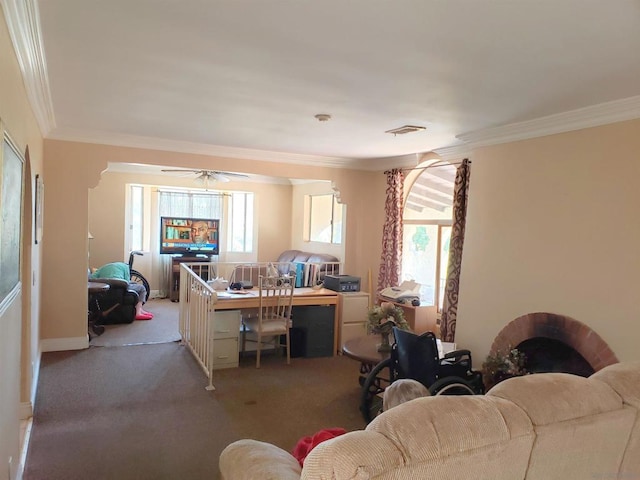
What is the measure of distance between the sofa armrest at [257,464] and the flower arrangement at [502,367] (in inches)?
91.1

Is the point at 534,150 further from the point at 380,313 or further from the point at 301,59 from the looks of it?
the point at 301,59

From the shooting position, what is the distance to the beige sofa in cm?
101

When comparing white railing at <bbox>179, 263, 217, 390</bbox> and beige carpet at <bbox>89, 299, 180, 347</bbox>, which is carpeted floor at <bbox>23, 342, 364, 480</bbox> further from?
beige carpet at <bbox>89, 299, 180, 347</bbox>

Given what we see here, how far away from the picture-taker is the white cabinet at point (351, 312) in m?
5.12

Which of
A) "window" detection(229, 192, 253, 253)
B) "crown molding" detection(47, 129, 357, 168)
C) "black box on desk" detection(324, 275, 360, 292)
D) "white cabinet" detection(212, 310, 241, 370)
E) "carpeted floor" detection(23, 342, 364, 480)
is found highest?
"crown molding" detection(47, 129, 357, 168)

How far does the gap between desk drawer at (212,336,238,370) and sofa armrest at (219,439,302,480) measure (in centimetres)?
279

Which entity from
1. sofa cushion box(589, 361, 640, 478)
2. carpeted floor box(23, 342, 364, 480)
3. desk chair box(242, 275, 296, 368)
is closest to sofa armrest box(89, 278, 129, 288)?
carpeted floor box(23, 342, 364, 480)

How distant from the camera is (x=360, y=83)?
269 centimetres

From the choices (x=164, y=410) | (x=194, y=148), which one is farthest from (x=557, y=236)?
(x=194, y=148)

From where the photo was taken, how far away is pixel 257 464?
1499 mm

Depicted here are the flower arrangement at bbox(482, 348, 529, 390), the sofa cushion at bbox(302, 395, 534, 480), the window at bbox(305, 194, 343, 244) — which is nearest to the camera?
the sofa cushion at bbox(302, 395, 534, 480)

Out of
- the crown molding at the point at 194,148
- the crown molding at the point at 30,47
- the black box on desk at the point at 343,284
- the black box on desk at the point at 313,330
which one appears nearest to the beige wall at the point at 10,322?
the crown molding at the point at 30,47

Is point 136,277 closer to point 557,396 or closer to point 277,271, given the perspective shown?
point 277,271

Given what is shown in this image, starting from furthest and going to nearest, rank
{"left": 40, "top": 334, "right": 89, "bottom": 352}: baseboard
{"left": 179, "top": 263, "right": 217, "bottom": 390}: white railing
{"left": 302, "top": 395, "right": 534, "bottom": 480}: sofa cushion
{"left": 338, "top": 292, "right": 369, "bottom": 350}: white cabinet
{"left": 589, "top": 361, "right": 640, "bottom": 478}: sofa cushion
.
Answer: {"left": 338, "top": 292, "right": 369, "bottom": 350}: white cabinet → {"left": 40, "top": 334, "right": 89, "bottom": 352}: baseboard → {"left": 179, "top": 263, "right": 217, "bottom": 390}: white railing → {"left": 589, "top": 361, "right": 640, "bottom": 478}: sofa cushion → {"left": 302, "top": 395, "right": 534, "bottom": 480}: sofa cushion
